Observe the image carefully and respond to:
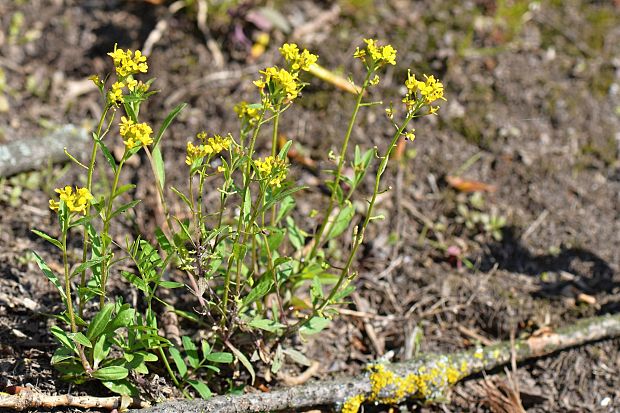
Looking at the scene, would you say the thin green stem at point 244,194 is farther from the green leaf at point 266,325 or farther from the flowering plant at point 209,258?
the green leaf at point 266,325

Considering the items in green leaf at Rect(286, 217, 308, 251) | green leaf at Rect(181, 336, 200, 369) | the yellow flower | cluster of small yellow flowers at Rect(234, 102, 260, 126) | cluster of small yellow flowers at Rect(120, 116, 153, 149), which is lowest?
green leaf at Rect(181, 336, 200, 369)

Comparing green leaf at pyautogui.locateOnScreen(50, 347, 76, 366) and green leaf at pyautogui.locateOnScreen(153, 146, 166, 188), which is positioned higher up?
green leaf at pyautogui.locateOnScreen(153, 146, 166, 188)

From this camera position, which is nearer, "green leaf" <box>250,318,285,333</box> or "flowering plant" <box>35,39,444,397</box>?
"flowering plant" <box>35,39,444,397</box>

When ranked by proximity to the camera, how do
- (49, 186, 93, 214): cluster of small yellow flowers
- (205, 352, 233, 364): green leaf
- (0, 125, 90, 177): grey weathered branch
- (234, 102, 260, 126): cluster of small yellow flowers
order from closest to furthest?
(49, 186, 93, 214): cluster of small yellow flowers
(234, 102, 260, 126): cluster of small yellow flowers
(205, 352, 233, 364): green leaf
(0, 125, 90, 177): grey weathered branch

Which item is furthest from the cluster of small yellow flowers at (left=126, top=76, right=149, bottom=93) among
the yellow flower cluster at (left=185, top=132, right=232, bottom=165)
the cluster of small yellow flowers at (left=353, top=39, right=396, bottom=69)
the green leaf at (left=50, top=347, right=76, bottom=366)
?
the green leaf at (left=50, top=347, right=76, bottom=366)

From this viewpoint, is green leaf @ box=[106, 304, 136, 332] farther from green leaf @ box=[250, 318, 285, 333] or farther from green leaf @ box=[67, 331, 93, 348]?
green leaf @ box=[250, 318, 285, 333]

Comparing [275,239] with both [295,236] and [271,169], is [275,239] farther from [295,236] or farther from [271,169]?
[271,169]

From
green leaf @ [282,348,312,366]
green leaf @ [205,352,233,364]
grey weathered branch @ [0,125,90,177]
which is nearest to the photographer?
green leaf @ [205,352,233,364]
